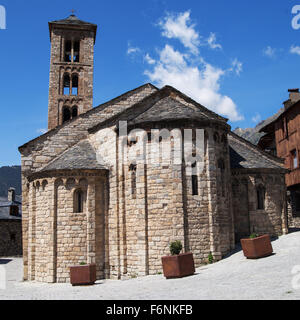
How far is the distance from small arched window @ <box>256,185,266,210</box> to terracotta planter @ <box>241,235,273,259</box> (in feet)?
14.1

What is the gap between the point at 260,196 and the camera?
17.3 m

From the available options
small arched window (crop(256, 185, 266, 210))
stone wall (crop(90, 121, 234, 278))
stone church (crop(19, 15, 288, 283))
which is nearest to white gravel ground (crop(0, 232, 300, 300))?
stone wall (crop(90, 121, 234, 278))

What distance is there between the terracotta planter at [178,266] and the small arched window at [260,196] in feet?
21.2

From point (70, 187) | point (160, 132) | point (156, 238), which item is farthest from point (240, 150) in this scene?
point (70, 187)

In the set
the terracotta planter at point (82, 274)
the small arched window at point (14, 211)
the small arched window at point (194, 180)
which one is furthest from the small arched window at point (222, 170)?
the small arched window at point (14, 211)

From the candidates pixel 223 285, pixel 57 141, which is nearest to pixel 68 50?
pixel 57 141

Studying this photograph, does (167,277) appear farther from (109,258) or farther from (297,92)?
(297,92)

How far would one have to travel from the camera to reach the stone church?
13.7m

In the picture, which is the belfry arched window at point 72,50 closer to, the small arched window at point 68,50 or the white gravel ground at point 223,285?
the small arched window at point 68,50

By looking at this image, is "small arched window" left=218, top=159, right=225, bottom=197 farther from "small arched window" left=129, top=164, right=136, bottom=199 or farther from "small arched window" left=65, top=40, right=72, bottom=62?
"small arched window" left=65, top=40, right=72, bottom=62

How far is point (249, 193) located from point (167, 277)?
269 inches

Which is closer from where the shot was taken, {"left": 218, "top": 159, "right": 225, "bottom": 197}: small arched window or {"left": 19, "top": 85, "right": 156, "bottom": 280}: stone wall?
{"left": 218, "top": 159, "right": 225, "bottom": 197}: small arched window

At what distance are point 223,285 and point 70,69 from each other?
2034 cm

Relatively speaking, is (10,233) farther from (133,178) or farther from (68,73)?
(133,178)
